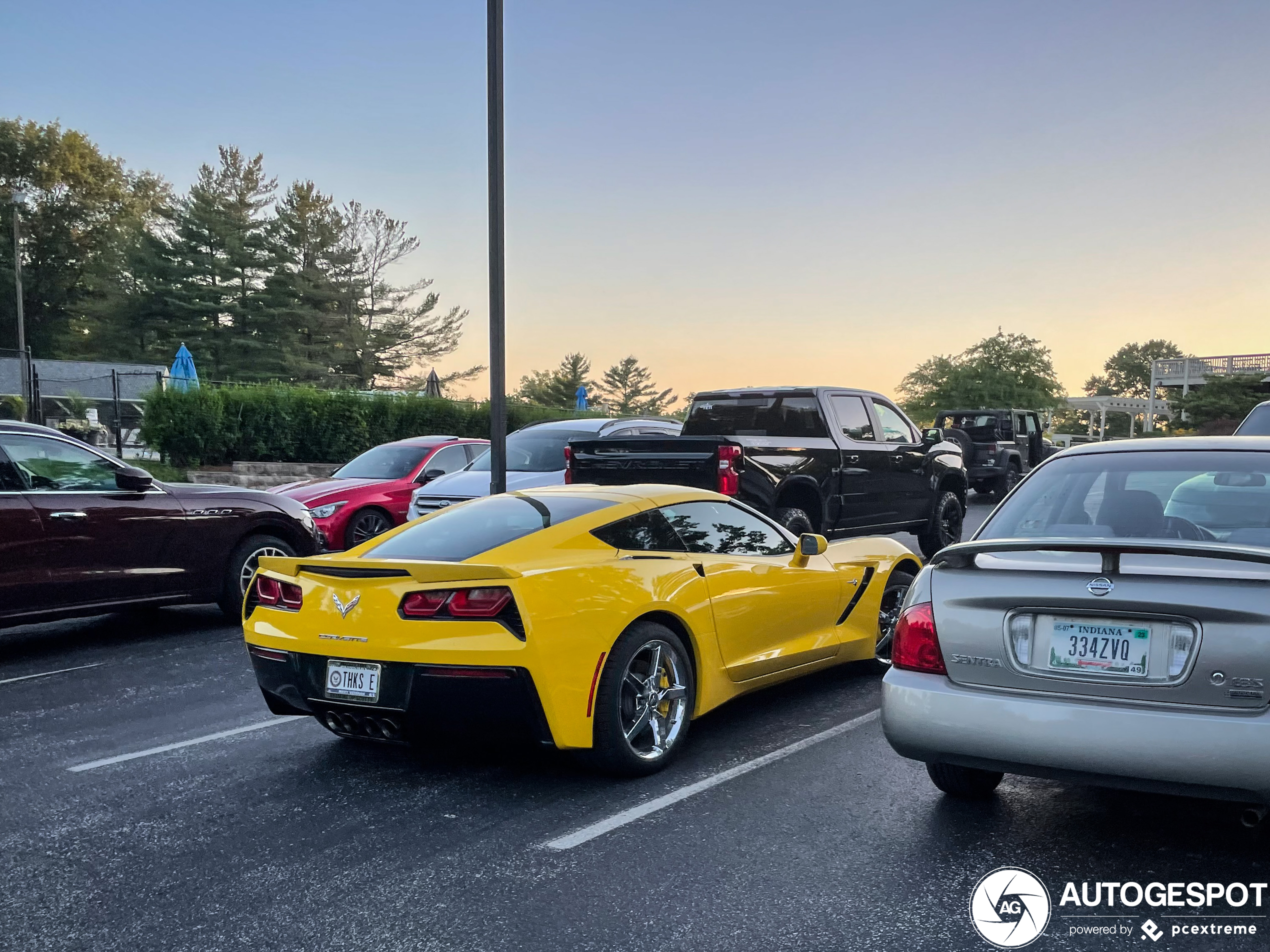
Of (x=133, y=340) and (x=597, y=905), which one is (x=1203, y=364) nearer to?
(x=133, y=340)

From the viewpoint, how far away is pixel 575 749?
15.0ft

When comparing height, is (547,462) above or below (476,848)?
above

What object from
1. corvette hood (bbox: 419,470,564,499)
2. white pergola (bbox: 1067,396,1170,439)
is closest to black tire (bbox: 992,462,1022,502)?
corvette hood (bbox: 419,470,564,499)

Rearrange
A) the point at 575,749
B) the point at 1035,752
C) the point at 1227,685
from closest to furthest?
the point at 1227,685
the point at 1035,752
the point at 575,749

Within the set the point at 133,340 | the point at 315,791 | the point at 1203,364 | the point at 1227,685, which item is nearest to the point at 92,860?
the point at 315,791

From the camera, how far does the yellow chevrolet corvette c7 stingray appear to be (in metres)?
4.47

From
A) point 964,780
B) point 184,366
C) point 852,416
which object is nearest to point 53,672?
point 964,780

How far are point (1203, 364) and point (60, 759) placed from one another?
2373 inches

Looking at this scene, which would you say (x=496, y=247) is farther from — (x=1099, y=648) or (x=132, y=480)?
(x=1099, y=648)

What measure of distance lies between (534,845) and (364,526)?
926cm

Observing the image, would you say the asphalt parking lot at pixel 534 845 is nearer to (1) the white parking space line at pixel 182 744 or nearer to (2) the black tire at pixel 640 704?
(1) the white parking space line at pixel 182 744

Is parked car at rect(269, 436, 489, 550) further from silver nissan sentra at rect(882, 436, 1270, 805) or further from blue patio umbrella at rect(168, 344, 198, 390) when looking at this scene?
blue patio umbrella at rect(168, 344, 198, 390)

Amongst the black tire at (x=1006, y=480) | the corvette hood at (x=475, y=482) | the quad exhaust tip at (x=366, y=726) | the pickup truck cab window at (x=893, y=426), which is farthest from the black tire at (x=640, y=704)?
the black tire at (x=1006, y=480)

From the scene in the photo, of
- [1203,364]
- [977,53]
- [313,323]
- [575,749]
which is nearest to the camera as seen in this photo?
[575,749]
